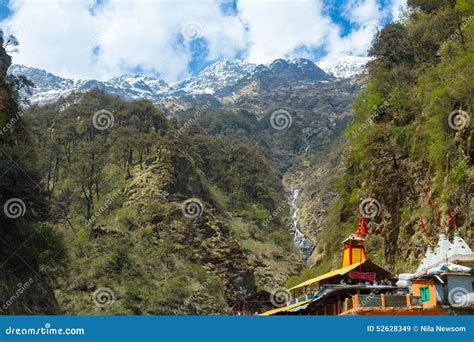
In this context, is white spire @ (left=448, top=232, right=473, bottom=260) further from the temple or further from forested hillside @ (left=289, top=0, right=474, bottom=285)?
forested hillside @ (left=289, top=0, right=474, bottom=285)

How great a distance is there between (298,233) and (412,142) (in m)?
58.1

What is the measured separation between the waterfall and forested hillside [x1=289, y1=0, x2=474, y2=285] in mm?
34672

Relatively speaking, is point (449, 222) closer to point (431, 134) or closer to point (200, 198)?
point (431, 134)

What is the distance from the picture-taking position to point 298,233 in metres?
93.6

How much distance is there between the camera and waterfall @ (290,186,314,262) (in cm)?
8478

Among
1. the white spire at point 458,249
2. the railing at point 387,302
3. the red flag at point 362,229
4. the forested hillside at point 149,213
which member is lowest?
the railing at point 387,302

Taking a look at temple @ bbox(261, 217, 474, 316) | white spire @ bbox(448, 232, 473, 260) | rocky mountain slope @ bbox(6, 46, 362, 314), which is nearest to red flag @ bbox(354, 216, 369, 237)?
temple @ bbox(261, 217, 474, 316)

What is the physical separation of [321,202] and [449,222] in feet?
232

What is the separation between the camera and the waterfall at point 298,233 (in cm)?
8478

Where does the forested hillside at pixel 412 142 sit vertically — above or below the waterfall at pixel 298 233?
below

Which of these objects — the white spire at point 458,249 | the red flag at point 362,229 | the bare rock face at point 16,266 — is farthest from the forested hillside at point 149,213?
the white spire at point 458,249

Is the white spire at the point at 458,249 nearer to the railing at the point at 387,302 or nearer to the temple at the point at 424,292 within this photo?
the temple at the point at 424,292

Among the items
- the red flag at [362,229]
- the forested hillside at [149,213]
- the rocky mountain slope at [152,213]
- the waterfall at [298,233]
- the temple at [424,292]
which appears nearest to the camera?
the temple at [424,292]

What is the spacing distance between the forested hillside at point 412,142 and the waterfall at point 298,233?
34672 millimetres
